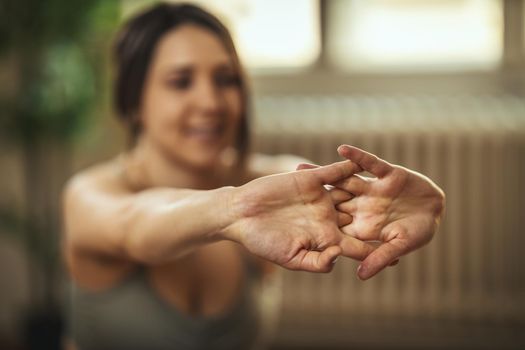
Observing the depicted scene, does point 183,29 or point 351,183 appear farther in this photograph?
point 183,29

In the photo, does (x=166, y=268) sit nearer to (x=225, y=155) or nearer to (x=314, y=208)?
(x=225, y=155)

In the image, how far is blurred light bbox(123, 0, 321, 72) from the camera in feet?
5.57

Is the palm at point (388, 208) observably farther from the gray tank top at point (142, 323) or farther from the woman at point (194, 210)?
the gray tank top at point (142, 323)

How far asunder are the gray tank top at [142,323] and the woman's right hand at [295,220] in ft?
1.56

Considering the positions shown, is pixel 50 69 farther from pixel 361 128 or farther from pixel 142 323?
pixel 142 323

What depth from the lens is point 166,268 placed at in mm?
860

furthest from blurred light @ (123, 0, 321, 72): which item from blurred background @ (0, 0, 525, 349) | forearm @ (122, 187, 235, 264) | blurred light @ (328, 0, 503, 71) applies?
forearm @ (122, 187, 235, 264)

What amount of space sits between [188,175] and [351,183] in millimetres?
380

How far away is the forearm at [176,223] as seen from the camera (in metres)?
0.45

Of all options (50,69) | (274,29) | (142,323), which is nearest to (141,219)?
(142,323)

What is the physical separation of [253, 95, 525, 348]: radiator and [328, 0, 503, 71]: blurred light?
15 cm

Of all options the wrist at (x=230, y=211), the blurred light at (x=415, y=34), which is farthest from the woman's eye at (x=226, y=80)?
the blurred light at (x=415, y=34)

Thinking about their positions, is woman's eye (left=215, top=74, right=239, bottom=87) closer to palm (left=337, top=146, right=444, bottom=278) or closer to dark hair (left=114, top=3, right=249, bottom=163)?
dark hair (left=114, top=3, right=249, bottom=163)

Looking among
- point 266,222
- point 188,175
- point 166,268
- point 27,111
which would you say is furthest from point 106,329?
point 27,111
